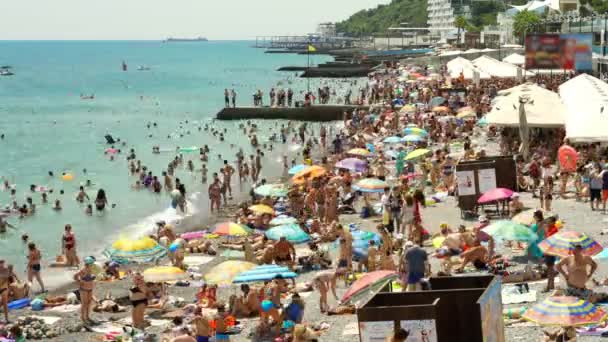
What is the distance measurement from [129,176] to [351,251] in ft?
75.5

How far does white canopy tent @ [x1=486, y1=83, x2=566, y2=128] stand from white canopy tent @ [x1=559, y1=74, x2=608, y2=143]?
14.3 inches

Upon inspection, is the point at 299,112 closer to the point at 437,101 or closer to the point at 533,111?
the point at 437,101

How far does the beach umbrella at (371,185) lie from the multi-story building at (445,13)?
146 metres

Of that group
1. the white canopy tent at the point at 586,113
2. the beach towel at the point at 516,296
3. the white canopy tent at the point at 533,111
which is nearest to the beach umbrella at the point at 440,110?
the white canopy tent at the point at 586,113

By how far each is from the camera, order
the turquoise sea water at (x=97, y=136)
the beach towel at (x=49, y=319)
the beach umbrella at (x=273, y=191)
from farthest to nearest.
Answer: the turquoise sea water at (x=97, y=136)
the beach umbrella at (x=273, y=191)
the beach towel at (x=49, y=319)

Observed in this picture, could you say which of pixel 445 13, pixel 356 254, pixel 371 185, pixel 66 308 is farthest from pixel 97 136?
pixel 445 13

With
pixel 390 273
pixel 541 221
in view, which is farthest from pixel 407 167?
pixel 390 273

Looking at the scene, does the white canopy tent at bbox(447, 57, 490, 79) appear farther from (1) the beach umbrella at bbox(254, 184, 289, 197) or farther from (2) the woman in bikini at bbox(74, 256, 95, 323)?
(2) the woman in bikini at bbox(74, 256, 95, 323)

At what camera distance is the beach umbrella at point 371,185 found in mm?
22797

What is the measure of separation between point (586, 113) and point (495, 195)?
4928 millimetres

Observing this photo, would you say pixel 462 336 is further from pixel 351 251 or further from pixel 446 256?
pixel 351 251

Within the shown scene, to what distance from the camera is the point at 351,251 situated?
1712 centimetres

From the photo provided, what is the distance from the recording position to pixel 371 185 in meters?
22.9

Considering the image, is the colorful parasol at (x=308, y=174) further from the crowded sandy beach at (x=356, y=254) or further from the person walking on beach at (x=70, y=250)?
the person walking on beach at (x=70, y=250)
